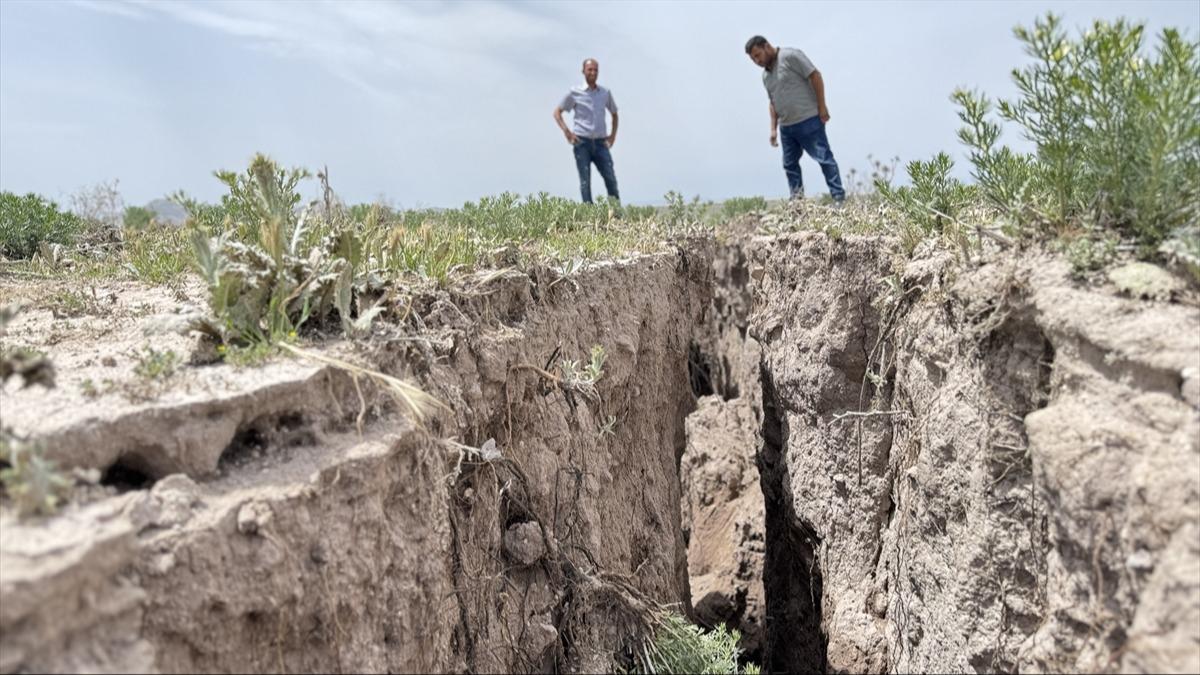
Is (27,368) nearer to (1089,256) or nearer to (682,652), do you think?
(682,652)

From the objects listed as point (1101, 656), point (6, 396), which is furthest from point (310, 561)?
point (1101, 656)

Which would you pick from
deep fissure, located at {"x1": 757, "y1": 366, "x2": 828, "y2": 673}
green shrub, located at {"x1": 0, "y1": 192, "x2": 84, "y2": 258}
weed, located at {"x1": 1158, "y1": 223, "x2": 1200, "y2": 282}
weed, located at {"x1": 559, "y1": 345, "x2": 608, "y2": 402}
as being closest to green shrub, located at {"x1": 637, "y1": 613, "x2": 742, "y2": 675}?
weed, located at {"x1": 559, "y1": 345, "x2": 608, "y2": 402}

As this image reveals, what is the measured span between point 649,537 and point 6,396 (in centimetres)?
347

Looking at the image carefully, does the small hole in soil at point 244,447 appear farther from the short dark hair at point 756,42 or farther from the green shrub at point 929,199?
the short dark hair at point 756,42

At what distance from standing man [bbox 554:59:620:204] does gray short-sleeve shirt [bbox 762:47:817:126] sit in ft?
6.69

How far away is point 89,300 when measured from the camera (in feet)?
11.7

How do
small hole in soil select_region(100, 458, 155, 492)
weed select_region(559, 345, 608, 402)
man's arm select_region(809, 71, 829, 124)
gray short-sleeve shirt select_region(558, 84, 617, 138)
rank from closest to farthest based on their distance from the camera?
small hole in soil select_region(100, 458, 155, 492), weed select_region(559, 345, 608, 402), man's arm select_region(809, 71, 829, 124), gray short-sleeve shirt select_region(558, 84, 617, 138)

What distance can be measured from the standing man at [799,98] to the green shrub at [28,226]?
5668mm

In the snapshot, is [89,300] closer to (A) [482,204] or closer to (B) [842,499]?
(A) [482,204]

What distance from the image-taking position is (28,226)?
5.28 m

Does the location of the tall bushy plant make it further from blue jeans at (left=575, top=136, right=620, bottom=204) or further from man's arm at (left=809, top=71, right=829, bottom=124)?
blue jeans at (left=575, top=136, right=620, bottom=204)

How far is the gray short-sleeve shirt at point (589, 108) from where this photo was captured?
8828mm

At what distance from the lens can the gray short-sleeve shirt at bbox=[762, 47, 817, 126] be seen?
7.37 m

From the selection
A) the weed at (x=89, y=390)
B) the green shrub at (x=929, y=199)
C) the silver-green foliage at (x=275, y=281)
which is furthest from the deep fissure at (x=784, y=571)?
the weed at (x=89, y=390)
